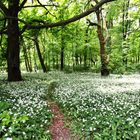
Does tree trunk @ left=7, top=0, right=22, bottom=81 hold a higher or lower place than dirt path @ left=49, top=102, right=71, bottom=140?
higher

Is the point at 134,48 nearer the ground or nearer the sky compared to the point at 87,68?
nearer the sky

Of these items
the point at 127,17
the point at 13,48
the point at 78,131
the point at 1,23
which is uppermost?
the point at 127,17

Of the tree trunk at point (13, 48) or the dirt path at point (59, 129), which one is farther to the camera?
the tree trunk at point (13, 48)

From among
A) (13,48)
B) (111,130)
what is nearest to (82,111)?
(111,130)

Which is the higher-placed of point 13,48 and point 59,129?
point 13,48

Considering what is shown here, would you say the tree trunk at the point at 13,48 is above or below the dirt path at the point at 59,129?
above

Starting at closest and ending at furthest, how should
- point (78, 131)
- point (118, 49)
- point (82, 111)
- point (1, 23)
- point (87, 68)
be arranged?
1. point (78, 131)
2. point (82, 111)
3. point (1, 23)
4. point (118, 49)
5. point (87, 68)

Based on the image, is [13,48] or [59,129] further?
[13,48]

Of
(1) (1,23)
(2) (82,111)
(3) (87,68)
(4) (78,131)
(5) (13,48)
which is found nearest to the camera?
(4) (78,131)

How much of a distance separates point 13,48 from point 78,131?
47.2 feet

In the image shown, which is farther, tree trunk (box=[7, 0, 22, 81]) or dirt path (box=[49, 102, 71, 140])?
tree trunk (box=[7, 0, 22, 81])

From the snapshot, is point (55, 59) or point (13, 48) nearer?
point (13, 48)

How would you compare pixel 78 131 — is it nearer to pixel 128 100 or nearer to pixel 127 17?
pixel 128 100

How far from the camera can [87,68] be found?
46.6 meters
